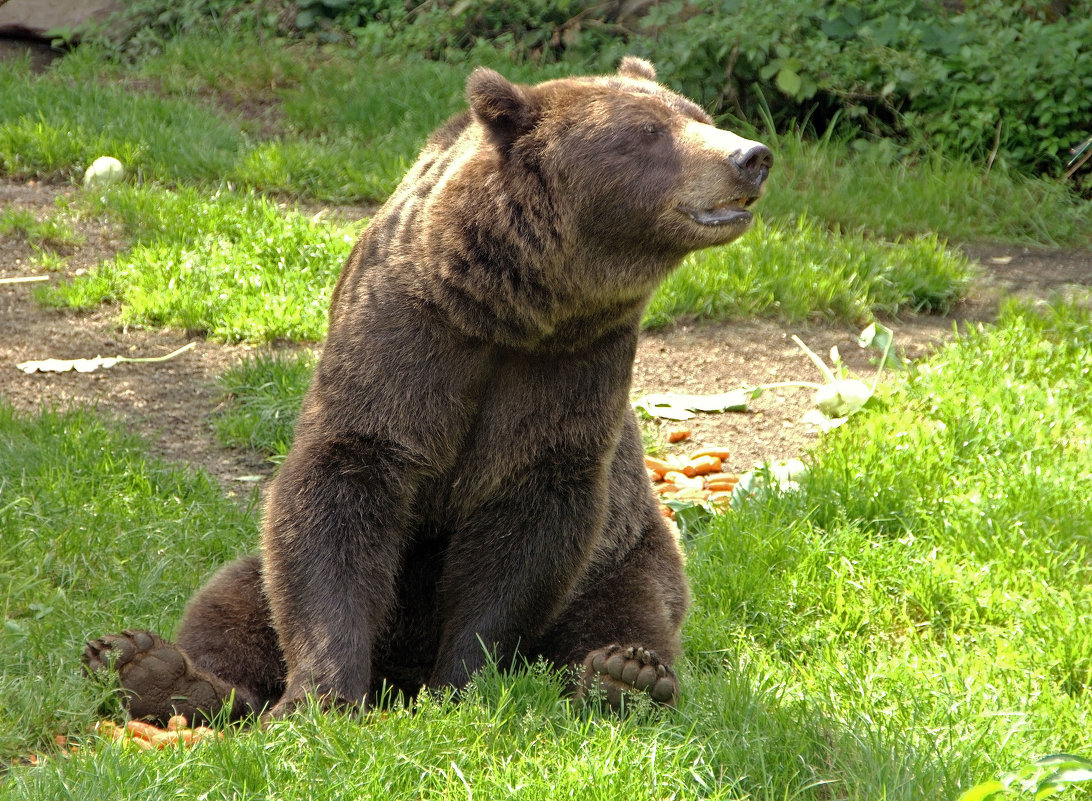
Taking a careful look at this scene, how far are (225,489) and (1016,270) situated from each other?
4.55 m

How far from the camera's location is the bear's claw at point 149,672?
3.20m

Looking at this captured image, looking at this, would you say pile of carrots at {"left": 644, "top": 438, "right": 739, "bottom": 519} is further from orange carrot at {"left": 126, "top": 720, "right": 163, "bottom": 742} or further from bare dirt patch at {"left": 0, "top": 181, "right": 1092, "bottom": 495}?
orange carrot at {"left": 126, "top": 720, "right": 163, "bottom": 742}

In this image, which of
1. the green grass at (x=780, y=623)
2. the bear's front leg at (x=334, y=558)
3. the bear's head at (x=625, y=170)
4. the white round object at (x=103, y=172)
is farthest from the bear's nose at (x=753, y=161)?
the white round object at (x=103, y=172)

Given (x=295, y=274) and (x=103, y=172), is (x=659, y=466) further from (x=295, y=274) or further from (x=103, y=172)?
(x=103, y=172)

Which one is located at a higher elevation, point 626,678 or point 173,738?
point 626,678

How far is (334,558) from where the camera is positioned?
3.30 m

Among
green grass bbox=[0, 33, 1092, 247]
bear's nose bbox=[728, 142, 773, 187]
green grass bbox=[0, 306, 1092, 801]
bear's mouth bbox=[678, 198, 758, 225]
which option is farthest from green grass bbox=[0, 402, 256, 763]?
green grass bbox=[0, 33, 1092, 247]

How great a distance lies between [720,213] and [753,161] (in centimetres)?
16

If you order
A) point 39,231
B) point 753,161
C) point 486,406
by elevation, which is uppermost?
point 753,161

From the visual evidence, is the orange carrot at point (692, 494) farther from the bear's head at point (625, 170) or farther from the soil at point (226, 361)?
the bear's head at point (625, 170)

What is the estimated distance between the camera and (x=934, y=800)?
282cm

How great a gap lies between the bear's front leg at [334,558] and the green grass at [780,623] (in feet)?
0.64

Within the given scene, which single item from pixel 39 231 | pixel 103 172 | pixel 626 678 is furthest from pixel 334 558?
pixel 103 172

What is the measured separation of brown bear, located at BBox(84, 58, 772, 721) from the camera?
3.31m
